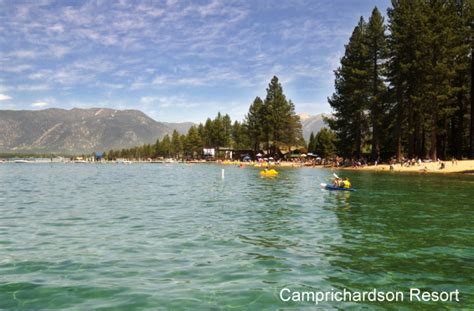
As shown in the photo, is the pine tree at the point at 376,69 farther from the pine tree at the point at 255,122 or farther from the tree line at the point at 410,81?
the pine tree at the point at 255,122

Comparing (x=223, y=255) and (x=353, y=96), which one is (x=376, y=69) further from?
(x=223, y=255)

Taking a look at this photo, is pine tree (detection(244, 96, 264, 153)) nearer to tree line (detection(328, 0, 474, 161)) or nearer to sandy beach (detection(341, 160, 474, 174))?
tree line (detection(328, 0, 474, 161))

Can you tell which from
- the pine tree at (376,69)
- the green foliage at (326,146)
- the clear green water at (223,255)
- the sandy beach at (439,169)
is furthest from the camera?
the green foliage at (326,146)

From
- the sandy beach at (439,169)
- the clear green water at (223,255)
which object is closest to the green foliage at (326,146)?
the sandy beach at (439,169)

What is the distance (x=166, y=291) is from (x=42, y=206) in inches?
912

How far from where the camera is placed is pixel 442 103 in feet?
224

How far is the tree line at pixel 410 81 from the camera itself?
67.2m

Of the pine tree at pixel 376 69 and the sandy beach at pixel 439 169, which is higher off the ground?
the pine tree at pixel 376 69

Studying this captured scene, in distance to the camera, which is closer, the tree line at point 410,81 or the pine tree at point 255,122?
the tree line at point 410,81

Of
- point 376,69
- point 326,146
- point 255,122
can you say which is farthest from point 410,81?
point 255,122

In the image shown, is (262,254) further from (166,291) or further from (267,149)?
(267,149)

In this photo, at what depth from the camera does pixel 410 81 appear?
7269 cm

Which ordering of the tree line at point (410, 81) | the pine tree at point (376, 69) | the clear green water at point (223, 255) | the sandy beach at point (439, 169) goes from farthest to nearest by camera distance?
the pine tree at point (376, 69)
the tree line at point (410, 81)
the sandy beach at point (439, 169)
the clear green water at point (223, 255)

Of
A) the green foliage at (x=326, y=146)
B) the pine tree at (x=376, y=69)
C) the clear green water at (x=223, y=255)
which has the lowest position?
the clear green water at (x=223, y=255)
